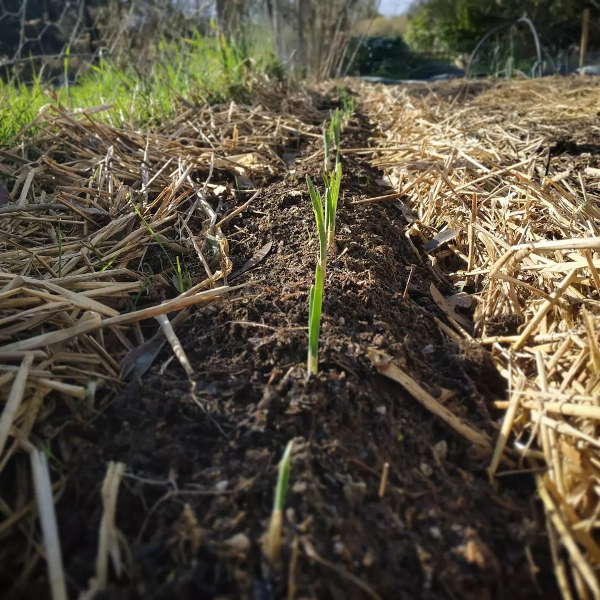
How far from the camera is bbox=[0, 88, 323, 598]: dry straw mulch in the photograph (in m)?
0.82

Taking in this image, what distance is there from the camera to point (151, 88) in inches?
126

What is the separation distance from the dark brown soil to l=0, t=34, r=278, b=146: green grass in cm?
160

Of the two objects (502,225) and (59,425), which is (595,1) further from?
(59,425)

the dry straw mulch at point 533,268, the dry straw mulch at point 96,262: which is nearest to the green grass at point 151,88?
the dry straw mulch at point 96,262

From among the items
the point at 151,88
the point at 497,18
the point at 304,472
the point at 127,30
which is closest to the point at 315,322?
the point at 304,472

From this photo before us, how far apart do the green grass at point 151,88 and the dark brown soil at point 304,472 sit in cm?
160

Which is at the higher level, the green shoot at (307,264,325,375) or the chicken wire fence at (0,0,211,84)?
the chicken wire fence at (0,0,211,84)

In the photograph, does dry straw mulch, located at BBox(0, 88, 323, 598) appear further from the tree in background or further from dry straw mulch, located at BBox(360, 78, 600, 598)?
the tree in background

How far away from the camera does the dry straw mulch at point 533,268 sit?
2.78ft

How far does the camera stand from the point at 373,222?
159 centimetres

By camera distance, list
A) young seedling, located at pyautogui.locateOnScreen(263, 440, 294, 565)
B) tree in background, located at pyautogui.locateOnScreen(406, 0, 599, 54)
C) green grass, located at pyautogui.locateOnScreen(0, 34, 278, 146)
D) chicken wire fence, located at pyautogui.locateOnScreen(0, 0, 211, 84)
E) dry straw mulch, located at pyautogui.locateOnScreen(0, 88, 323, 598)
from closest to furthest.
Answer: young seedling, located at pyautogui.locateOnScreen(263, 440, 294, 565) → dry straw mulch, located at pyautogui.locateOnScreen(0, 88, 323, 598) → green grass, located at pyautogui.locateOnScreen(0, 34, 278, 146) → chicken wire fence, located at pyautogui.locateOnScreen(0, 0, 211, 84) → tree in background, located at pyautogui.locateOnScreen(406, 0, 599, 54)

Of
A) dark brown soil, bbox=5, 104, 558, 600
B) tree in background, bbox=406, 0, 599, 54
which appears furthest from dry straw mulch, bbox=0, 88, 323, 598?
tree in background, bbox=406, 0, 599, 54

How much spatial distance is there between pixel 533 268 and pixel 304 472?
862 mm

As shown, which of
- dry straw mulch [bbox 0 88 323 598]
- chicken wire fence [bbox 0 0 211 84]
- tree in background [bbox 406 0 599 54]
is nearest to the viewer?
dry straw mulch [bbox 0 88 323 598]
